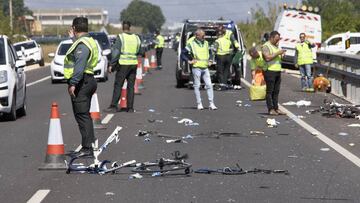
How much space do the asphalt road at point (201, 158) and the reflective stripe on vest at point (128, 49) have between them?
1.16 meters

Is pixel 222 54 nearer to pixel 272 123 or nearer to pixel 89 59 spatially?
pixel 272 123

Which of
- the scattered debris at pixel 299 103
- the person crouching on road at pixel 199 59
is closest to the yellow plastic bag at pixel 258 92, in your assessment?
the scattered debris at pixel 299 103

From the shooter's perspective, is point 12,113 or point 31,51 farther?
point 31,51

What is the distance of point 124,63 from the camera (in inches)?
722

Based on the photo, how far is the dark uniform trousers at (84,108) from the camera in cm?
1167

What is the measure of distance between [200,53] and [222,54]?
5.76 metres

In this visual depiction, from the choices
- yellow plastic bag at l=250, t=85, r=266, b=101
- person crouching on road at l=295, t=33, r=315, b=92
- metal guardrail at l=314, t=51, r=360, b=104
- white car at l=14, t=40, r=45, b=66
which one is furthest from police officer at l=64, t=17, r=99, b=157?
white car at l=14, t=40, r=45, b=66

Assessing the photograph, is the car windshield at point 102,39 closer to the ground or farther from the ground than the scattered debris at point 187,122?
farther from the ground

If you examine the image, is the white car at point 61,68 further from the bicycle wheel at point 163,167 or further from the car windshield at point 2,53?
the bicycle wheel at point 163,167

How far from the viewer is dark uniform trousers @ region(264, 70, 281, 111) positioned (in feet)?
58.7

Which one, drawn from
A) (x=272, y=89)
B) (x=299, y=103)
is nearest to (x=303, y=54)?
(x=299, y=103)

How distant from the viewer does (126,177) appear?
32.9 ft

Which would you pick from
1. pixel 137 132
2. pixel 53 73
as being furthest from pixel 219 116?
pixel 53 73

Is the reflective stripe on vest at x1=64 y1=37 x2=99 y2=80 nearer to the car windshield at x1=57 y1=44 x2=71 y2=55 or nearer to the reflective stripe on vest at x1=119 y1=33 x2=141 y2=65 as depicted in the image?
the reflective stripe on vest at x1=119 y1=33 x2=141 y2=65
